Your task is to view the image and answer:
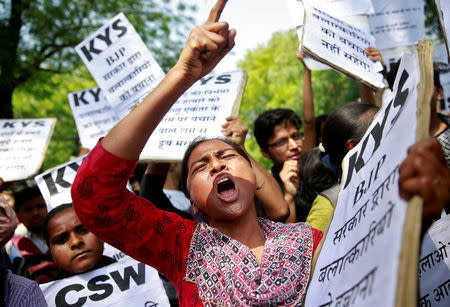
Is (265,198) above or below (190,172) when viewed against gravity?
below

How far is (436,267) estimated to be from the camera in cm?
159

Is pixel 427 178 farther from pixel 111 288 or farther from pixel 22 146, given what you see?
pixel 22 146

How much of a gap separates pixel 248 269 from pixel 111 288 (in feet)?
3.48

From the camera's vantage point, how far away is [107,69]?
370cm

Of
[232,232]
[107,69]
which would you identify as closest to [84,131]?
[107,69]

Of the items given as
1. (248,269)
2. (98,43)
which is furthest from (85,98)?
(248,269)

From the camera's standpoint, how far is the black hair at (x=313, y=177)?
2.60 metres

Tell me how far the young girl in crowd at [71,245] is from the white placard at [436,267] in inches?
64.9

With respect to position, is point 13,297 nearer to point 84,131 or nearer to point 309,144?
point 309,144

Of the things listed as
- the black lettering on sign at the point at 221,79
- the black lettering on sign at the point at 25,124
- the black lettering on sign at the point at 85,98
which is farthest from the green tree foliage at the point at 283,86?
the black lettering on sign at the point at 221,79

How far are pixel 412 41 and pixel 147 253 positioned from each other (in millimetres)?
3537

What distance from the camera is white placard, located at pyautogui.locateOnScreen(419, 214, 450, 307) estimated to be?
154 cm

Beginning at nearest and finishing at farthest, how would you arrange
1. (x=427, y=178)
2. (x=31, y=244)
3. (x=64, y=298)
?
1. (x=427, y=178)
2. (x=64, y=298)
3. (x=31, y=244)

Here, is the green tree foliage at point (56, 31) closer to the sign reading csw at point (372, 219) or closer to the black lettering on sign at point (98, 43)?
the black lettering on sign at point (98, 43)
